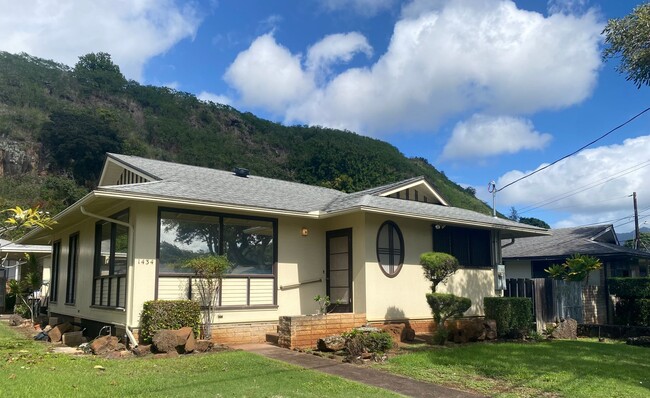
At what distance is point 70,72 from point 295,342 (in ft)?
211

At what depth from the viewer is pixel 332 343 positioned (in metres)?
9.62

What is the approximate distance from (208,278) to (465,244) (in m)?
7.49

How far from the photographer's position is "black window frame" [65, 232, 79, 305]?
14.7m

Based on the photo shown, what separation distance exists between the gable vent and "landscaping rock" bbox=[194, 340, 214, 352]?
4.68 metres

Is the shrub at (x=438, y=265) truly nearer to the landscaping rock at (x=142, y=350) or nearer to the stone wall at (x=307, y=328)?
the stone wall at (x=307, y=328)

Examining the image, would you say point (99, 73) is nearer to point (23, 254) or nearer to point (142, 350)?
point (23, 254)

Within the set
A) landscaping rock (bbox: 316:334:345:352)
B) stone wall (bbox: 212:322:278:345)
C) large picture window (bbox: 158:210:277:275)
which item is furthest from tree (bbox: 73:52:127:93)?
landscaping rock (bbox: 316:334:345:352)

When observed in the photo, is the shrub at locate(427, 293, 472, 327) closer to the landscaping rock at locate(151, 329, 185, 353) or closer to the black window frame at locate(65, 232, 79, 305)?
the landscaping rock at locate(151, 329, 185, 353)

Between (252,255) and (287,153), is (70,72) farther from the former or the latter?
(252,255)

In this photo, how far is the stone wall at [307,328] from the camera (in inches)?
399

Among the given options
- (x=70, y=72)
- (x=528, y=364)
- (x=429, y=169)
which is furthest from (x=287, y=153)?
(x=528, y=364)

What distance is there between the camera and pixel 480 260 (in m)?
14.8

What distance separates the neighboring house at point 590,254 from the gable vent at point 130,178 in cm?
1166

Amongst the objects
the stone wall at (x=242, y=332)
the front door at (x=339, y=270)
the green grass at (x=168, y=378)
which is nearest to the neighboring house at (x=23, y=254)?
the stone wall at (x=242, y=332)
